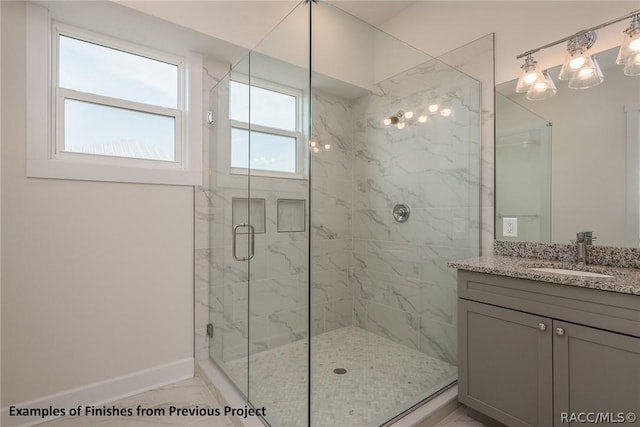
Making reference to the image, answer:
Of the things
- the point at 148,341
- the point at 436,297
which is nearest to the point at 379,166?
the point at 436,297

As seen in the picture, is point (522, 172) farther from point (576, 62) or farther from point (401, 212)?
point (401, 212)

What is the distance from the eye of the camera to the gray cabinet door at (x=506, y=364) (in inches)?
53.1

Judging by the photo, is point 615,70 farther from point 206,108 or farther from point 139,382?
point 139,382

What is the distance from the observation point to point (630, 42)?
1.45m

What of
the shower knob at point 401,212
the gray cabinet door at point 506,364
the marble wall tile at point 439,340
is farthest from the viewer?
the shower knob at point 401,212

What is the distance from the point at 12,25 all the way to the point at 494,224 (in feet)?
10.0

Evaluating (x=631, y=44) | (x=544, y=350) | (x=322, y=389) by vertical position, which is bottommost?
(x=322, y=389)

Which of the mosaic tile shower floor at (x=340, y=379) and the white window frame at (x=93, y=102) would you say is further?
the white window frame at (x=93, y=102)

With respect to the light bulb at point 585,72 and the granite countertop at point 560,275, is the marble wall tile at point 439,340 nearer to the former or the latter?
the granite countertop at point 560,275

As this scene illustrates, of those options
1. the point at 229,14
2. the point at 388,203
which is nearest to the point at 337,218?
the point at 388,203

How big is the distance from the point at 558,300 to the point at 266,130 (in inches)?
65.5

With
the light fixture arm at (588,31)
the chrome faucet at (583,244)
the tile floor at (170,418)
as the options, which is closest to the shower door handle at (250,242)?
the tile floor at (170,418)

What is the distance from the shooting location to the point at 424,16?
2.54 m

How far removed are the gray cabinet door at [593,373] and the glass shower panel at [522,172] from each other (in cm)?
72
